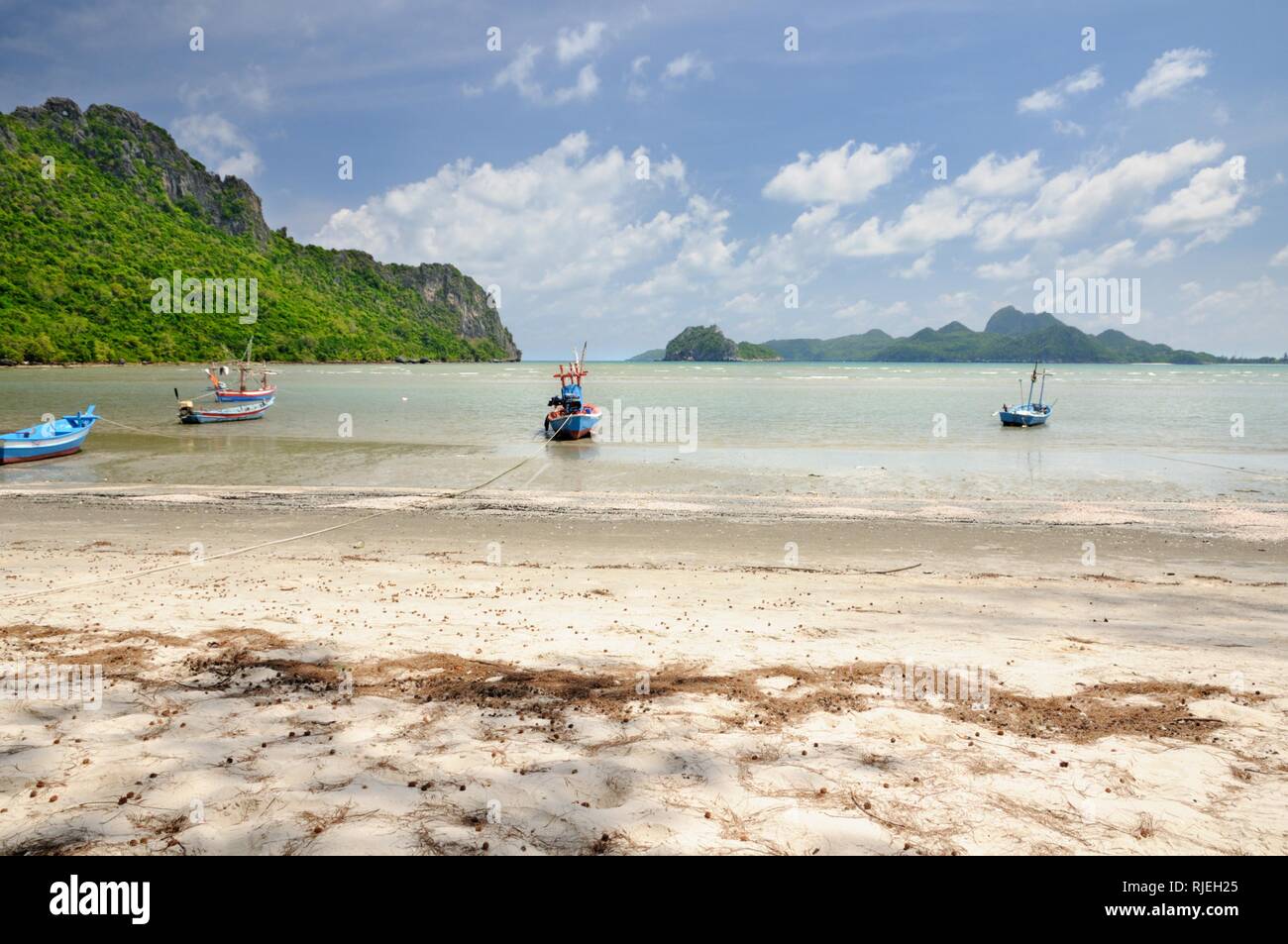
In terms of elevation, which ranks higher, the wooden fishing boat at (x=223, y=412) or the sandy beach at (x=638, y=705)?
the wooden fishing boat at (x=223, y=412)

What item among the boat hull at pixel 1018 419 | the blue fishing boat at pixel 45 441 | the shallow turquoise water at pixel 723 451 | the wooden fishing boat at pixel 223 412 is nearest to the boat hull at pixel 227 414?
the wooden fishing boat at pixel 223 412

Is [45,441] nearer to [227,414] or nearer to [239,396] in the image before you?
[227,414]

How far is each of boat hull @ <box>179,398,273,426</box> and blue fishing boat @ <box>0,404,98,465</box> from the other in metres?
13.6

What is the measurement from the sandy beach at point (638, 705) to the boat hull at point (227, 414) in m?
34.3

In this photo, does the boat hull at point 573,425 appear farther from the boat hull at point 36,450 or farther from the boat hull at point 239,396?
the boat hull at point 239,396

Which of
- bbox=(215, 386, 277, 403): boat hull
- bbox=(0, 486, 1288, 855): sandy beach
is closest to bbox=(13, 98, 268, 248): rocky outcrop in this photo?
bbox=(215, 386, 277, 403): boat hull

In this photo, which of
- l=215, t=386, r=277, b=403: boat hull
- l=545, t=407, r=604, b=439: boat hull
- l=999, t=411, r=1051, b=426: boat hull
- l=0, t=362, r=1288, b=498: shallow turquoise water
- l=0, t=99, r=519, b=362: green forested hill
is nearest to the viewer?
l=0, t=362, r=1288, b=498: shallow turquoise water

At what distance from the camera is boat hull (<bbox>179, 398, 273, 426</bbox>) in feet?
141

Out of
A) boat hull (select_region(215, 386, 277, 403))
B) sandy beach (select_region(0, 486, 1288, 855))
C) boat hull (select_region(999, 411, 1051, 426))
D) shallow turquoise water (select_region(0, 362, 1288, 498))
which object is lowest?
sandy beach (select_region(0, 486, 1288, 855))

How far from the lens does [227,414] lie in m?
44.4

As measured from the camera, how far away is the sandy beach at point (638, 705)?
414cm

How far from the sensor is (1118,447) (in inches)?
1355

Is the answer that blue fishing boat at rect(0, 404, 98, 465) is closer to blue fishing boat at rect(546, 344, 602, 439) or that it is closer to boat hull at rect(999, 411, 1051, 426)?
blue fishing boat at rect(546, 344, 602, 439)
